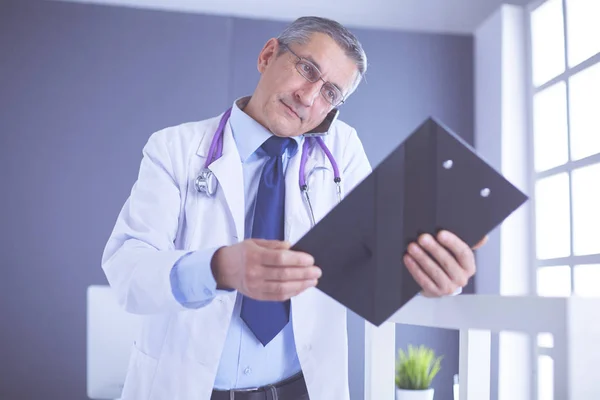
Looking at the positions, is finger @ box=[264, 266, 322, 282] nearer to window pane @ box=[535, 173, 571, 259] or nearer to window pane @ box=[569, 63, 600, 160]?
window pane @ box=[569, 63, 600, 160]

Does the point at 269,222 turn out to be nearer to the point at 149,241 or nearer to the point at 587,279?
the point at 149,241

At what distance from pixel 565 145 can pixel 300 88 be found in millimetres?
2226

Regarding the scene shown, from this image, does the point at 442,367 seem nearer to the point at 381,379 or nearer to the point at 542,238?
the point at 542,238

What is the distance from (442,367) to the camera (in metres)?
3.93

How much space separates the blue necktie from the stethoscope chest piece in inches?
4.1

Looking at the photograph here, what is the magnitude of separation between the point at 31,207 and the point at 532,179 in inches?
108

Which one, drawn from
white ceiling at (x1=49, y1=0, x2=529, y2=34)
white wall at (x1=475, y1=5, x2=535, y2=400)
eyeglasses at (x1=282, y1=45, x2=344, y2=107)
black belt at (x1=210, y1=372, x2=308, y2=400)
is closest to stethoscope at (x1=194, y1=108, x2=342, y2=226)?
eyeglasses at (x1=282, y1=45, x2=344, y2=107)

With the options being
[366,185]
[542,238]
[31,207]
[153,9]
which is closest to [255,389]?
[366,185]

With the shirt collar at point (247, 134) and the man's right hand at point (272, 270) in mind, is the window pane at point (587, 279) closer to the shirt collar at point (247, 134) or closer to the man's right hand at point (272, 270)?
the shirt collar at point (247, 134)

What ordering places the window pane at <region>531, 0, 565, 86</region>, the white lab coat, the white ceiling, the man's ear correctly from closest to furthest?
1. the white lab coat
2. the man's ear
3. the window pane at <region>531, 0, 565, 86</region>
4. the white ceiling

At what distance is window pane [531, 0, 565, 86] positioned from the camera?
3359 mm

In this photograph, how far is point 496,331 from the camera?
0.87 m

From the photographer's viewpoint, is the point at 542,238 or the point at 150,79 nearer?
the point at 542,238

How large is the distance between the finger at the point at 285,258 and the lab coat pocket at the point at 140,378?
2.02ft
